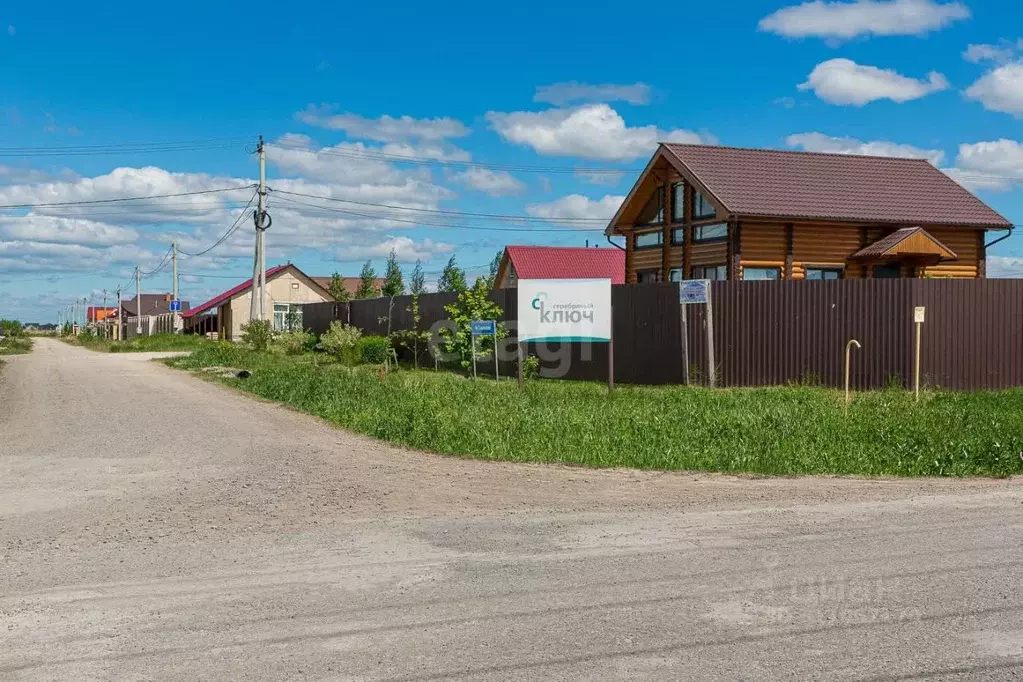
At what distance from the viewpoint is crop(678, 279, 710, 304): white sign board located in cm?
1816

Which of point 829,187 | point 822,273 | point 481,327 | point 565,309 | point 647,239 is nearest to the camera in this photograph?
point 565,309

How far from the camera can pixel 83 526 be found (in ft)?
25.0

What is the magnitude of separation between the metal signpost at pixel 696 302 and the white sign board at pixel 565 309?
1.43 m

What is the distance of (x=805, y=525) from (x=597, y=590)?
2.44 meters

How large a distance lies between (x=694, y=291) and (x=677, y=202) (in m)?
9.95

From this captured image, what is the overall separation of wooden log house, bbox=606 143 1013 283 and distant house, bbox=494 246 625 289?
24140 mm

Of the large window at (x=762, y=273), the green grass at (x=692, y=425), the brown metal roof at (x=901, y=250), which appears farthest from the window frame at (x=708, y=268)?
the green grass at (x=692, y=425)

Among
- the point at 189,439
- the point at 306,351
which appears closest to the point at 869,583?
the point at 189,439

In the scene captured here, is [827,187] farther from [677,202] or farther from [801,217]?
[677,202]

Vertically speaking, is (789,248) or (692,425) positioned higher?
(789,248)

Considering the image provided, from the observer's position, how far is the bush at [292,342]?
113 feet

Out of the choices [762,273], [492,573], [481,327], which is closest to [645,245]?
[762,273]

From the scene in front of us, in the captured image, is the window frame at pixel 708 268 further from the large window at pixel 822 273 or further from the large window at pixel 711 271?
the large window at pixel 822 273

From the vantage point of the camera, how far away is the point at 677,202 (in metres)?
27.7
